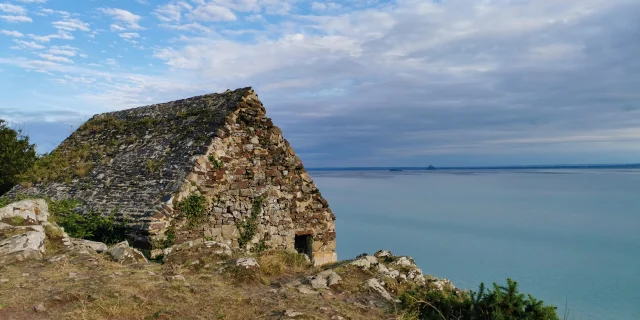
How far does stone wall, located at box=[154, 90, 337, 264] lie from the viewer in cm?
1270

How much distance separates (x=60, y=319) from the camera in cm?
548

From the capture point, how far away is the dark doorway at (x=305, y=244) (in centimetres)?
1537

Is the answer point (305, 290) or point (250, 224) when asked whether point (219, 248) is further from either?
point (250, 224)

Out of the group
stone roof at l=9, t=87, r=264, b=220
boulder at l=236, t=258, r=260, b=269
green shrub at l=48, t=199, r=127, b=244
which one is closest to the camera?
boulder at l=236, t=258, r=260, b=269

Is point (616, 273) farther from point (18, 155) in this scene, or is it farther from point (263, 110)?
point (18, 155)

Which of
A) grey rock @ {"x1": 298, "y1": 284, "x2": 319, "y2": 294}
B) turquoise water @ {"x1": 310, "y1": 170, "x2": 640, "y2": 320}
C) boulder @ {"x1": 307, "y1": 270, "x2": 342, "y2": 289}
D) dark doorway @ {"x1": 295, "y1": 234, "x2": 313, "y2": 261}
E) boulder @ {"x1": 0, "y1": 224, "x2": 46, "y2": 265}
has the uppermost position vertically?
boulder @ {"x1": 0, "y1": 224, "x2": 46, "y2": 265}

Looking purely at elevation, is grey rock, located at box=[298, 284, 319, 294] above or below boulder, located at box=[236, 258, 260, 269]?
below

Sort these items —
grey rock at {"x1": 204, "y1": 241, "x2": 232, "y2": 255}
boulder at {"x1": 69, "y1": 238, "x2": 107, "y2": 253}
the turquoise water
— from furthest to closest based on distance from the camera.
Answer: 1. the turquoise water
2. boulder at {"x1": 69, "y1": 238, "x2": 107, "y2": 253}
3. grey rock at {"x1": 204, "y1": 241, "x2": 232, "y2": 255}

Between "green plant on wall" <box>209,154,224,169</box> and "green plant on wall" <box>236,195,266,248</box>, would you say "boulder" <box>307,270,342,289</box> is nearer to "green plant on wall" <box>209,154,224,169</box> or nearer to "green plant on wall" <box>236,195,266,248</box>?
"green plant on wall" <box>236,195,266,248</box>

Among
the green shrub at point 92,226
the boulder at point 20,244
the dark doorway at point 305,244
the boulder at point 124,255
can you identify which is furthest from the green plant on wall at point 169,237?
the dark doorway at point 305,244

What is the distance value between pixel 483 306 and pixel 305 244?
9.71 m

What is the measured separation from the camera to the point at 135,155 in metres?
14.7

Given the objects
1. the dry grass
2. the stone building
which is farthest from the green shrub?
the dry grass

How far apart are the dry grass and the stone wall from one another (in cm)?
404
